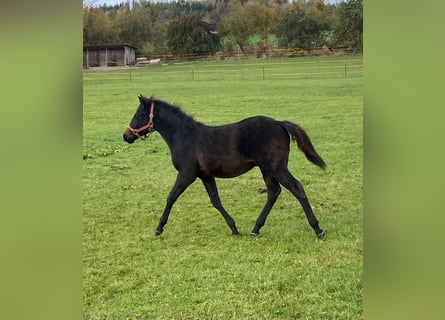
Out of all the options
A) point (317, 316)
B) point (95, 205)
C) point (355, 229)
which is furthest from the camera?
point (95, 205)

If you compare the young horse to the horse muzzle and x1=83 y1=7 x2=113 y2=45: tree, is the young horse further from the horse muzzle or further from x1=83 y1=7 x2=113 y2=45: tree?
x1=83 y1=7 x2=113 y2=45: tree

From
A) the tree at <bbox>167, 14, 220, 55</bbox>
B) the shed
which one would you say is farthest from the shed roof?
the tree at <bbox>167, 14, 220, 55</bbox>

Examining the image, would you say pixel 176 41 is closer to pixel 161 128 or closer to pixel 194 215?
pixel 161 128

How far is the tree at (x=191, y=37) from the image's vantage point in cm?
312

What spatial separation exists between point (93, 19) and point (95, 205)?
1188 mm

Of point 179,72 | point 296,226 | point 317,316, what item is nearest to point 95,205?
point 179,72

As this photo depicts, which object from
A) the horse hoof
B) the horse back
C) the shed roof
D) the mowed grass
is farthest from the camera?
the shed roof

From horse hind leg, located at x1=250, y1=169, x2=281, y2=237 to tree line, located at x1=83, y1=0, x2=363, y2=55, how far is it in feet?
2.71

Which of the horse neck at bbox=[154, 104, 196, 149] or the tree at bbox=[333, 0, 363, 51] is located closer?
the tree at bbox=[333, 0, 363, 51]

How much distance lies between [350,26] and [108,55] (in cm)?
155

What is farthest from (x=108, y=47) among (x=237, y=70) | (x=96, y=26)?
(x=237, y=70)

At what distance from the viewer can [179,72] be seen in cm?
324

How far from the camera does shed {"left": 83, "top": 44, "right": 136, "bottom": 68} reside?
310 cm

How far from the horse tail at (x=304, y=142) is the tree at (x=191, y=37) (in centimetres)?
73
